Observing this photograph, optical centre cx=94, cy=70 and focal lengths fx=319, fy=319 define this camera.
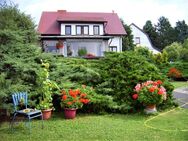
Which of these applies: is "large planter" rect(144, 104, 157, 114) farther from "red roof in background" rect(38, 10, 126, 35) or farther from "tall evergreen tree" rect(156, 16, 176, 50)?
"tall evergreen tree" rect(156, 16, 176, 50)

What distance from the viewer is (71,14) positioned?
126ft

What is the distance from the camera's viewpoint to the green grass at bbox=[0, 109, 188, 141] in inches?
313

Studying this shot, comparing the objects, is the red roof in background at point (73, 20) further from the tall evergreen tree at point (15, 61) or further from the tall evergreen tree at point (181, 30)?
the tall evergreen tree at point (181, 30)

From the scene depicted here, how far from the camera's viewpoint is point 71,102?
10.2 meters

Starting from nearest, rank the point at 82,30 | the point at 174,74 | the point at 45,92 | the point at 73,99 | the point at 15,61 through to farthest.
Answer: the point at 73,99, the point at 45,92, the point at 15,61, the point at 174,74, the point at 82,30

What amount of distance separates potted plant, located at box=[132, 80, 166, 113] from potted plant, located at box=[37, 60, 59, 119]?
2868 mm

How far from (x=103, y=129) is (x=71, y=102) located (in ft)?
5.99

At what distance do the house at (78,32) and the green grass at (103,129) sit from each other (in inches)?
759

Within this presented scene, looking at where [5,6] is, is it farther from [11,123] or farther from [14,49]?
[11,123]

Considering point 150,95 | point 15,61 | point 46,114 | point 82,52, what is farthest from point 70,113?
point 82,52

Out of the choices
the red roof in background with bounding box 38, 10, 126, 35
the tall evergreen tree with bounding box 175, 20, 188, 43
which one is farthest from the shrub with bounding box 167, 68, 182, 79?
the tall evergreen tree with bounding box 175, 20, 188, 43

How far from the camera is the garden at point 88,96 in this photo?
8.55 meters

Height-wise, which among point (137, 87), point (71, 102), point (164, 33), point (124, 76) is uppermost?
point (164, 33)

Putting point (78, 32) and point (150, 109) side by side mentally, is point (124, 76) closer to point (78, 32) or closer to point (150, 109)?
point (150, 109)
